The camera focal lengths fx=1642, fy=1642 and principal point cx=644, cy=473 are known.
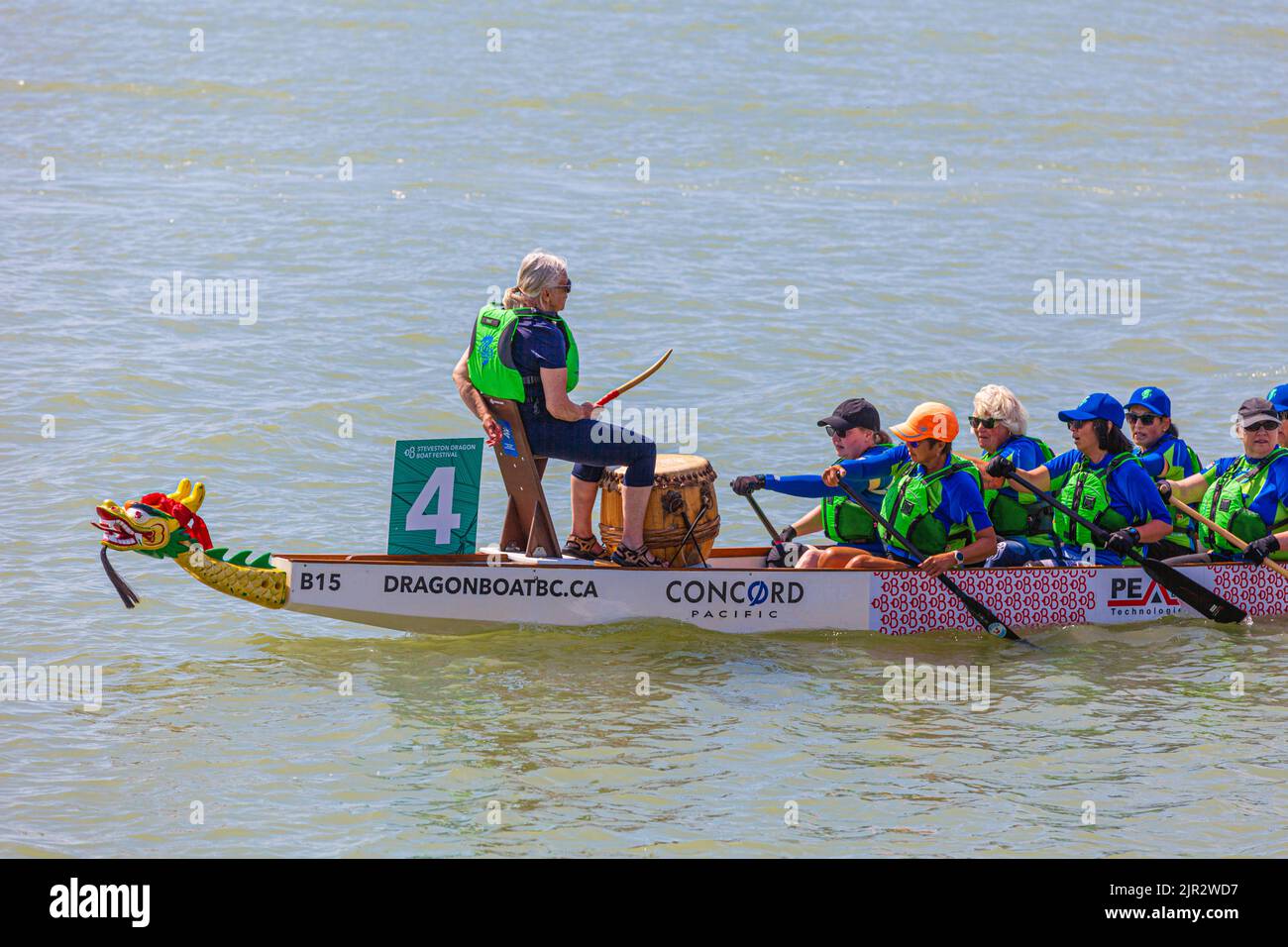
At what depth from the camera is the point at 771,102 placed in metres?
30.5

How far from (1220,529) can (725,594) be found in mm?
Answer: 3535

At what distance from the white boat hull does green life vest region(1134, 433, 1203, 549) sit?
0.43 metres

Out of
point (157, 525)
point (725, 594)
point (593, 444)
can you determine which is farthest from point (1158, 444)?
point (157, 525)

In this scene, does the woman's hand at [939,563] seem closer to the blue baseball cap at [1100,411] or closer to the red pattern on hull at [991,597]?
the red pattern on hull at [991,597]

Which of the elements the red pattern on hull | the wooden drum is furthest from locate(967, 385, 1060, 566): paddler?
the wooden drum

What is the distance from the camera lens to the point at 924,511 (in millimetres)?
10859

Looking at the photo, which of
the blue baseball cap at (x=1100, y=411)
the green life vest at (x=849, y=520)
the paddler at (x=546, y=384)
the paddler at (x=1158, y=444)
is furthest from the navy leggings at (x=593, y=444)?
the paddler at (x=1158, y=444)

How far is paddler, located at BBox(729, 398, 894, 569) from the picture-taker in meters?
11.0

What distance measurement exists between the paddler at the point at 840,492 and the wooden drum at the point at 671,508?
0.26m

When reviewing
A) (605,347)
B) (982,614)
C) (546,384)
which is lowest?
(982,614)

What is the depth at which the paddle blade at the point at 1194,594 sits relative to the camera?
11383 millimetres

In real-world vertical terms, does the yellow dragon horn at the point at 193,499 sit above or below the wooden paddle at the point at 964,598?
above

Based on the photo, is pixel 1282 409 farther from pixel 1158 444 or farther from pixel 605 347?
pixel 605 347

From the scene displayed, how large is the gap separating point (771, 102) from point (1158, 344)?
11504mm
